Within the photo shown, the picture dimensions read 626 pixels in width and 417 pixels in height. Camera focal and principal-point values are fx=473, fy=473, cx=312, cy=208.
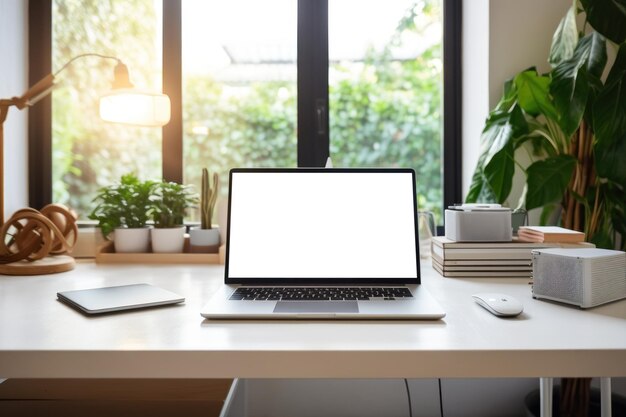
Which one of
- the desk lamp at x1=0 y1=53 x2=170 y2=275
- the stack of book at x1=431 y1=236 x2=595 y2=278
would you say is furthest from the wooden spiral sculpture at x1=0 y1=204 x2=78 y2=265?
the stack of book at x1=431 y1=236 x2=595 y2=278

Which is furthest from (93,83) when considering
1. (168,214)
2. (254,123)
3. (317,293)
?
(317,293)

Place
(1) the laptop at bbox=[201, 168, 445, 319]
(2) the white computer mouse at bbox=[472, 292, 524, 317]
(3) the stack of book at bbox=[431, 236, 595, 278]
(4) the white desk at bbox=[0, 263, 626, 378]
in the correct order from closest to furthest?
(4) the white desk at bbox=[0, 263, 626, 378]
(2) the white computer mouse at bbox=[472, 292, 524, 317]
(1) the laptop at bbox=[201, 168, 445, 319]
(3) the stack of book at bbox=[431, 236, 595, 278]

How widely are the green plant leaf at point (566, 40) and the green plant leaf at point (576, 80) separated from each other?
0.10ft

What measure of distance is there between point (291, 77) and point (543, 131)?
96 cm

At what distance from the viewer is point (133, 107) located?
4.94 ft

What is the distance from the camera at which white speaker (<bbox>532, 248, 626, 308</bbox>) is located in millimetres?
877

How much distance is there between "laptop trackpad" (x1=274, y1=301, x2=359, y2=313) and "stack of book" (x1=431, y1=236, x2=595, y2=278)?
1.38 ft

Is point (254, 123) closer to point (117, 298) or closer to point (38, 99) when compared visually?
point (38, 99)

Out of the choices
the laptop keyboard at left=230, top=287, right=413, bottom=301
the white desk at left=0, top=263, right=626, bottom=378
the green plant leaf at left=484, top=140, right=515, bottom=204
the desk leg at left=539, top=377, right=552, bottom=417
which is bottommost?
the desk leg at left=539, top=377, right=552, bottom=417

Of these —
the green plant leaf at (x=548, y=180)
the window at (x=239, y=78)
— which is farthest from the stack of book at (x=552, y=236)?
the window at (x=239, y=78)

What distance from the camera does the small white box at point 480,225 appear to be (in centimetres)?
121

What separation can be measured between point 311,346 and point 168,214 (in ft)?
3.23

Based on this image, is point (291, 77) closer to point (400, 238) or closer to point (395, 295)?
point (400, 238)

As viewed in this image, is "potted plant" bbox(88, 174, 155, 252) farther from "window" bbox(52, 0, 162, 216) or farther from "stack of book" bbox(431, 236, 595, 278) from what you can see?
"stack of book" bbox(431, 236, 595, 278)
